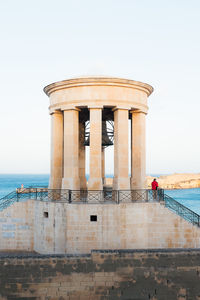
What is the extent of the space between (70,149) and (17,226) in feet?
18.3

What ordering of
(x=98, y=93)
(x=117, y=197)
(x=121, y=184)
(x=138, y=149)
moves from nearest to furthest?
(x=117, y=197)
(x=98, y=93)
(x=121, y=184)
(x=138, y=149)

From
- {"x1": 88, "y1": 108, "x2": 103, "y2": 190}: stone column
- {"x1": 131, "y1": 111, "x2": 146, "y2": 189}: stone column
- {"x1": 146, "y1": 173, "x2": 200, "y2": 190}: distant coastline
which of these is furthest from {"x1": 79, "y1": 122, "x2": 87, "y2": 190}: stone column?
{"x1": 146, "y1": 173, "x2": 200, "y2": 190}: distant coastline

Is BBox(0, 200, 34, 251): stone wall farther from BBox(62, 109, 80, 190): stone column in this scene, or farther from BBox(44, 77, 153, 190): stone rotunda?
BBox(62, 109, 80, 190): stone column

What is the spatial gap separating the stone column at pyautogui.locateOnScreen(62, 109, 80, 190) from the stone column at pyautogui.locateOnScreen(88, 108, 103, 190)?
3.39 ft

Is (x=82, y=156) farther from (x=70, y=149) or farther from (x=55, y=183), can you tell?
(x=70, y=149)

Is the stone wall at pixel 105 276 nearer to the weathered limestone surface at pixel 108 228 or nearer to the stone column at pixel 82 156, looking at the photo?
the weathered limestone surface at pixel 108 228

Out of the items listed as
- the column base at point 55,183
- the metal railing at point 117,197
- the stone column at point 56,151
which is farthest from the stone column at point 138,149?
the column base at point 55,183

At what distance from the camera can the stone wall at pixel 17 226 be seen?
18.2m

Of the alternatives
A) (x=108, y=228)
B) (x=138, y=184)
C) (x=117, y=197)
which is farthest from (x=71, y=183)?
(x=138, y=184)

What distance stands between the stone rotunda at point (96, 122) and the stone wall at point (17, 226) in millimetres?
2110

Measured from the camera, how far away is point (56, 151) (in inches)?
744

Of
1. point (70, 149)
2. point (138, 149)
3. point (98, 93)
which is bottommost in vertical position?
point (70, 149)

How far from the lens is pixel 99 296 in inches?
479

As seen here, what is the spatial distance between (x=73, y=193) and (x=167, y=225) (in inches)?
206
